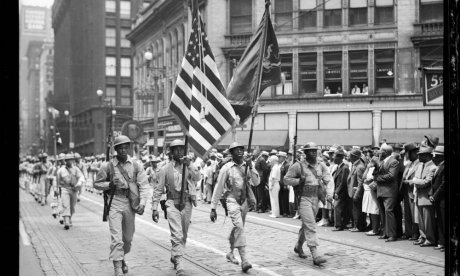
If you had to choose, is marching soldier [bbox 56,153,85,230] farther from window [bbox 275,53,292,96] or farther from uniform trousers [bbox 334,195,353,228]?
window [bbox 275,53,292,96]

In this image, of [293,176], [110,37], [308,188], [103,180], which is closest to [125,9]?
[110,37]

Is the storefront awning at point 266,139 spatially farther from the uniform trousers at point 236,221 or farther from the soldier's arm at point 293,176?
the uniform trousers at point 236,221

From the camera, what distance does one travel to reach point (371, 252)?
442 inches

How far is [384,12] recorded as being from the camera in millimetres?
35875

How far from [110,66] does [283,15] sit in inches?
1747

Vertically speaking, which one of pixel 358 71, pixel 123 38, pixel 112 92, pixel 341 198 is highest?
pixel 123 38

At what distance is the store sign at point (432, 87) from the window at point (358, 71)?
2453 centimetres

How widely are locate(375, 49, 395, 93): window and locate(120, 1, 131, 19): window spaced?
161 feet

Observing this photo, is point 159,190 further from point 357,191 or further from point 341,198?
point 341,198

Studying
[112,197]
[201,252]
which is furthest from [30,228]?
[112,197]

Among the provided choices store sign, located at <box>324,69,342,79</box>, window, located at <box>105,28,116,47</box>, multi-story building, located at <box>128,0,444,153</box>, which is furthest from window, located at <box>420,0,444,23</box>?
window, located at <box>105,28,116,47</box>

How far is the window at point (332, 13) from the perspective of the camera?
3703 centimetres

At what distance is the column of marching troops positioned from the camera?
951 centimetres

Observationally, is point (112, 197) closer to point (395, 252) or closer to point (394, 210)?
point (395, 252)
